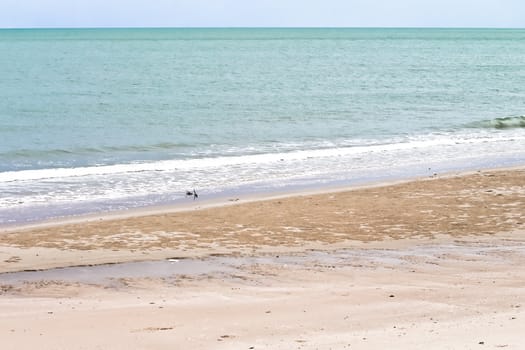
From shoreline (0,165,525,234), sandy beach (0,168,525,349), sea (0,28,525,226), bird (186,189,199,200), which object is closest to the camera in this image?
sandy beach (0,168,525,349)

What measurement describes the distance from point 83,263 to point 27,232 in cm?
260

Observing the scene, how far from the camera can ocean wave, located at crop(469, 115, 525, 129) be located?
3588cm

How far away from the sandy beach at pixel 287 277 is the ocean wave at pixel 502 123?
17.7 meters

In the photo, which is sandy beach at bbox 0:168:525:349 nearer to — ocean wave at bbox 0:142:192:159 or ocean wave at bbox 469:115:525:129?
ocean wave at bbox 0:142:192:159

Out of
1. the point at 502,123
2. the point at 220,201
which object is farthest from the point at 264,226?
the point at 502,123

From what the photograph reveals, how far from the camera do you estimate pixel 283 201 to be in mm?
17875

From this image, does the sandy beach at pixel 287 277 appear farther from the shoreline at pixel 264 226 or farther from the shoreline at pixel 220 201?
the shoreline at pixel 220 201

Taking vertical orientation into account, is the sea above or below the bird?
above

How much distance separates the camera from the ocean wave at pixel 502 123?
35875 millimetres

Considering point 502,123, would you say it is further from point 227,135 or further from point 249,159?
point 249,159

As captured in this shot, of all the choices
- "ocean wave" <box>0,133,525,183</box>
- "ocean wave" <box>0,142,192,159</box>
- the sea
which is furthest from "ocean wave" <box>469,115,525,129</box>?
"ocean wave" <box>0,142,192,159</box>

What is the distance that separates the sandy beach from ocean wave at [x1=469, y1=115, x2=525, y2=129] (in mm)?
17748


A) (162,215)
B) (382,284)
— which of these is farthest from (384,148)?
(382,284)

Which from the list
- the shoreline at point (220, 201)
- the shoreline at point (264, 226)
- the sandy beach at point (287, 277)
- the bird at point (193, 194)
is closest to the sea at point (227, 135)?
the bird at point (193, 194)
